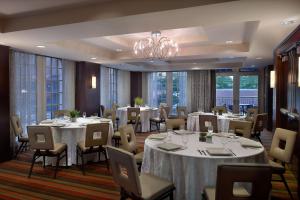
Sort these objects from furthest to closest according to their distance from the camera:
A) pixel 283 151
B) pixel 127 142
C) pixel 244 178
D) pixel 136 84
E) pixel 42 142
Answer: pixel 136 84
pixel 42 142
pixel 127 142
pixel 283 151
pixel 244 178

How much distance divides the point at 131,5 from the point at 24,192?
303 cm

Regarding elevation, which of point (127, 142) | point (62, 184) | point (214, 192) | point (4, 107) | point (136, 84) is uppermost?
point (136, 84)

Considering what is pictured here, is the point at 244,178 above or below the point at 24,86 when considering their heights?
below

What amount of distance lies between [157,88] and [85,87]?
15.6ft

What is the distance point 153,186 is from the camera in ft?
7.93

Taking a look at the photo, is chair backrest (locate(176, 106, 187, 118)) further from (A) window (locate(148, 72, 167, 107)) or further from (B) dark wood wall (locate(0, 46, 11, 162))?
(B) dark wood wall (locate(0, 46, 11, 162))

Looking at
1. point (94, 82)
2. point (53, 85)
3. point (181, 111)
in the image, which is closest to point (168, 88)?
point (181, 111)

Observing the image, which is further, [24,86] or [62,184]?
[24,86]

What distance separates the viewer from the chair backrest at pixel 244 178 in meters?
1.91

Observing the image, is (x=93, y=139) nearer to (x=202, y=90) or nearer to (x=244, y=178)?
(x=244, y=178)

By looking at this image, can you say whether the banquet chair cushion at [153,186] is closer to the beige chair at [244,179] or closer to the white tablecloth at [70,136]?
the beige chair at [244,179]

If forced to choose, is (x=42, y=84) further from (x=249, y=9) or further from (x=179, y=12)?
(x=249, y=9)

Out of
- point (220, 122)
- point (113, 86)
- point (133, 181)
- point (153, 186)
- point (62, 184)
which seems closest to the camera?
point (133, 181)

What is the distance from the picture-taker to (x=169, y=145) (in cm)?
292
